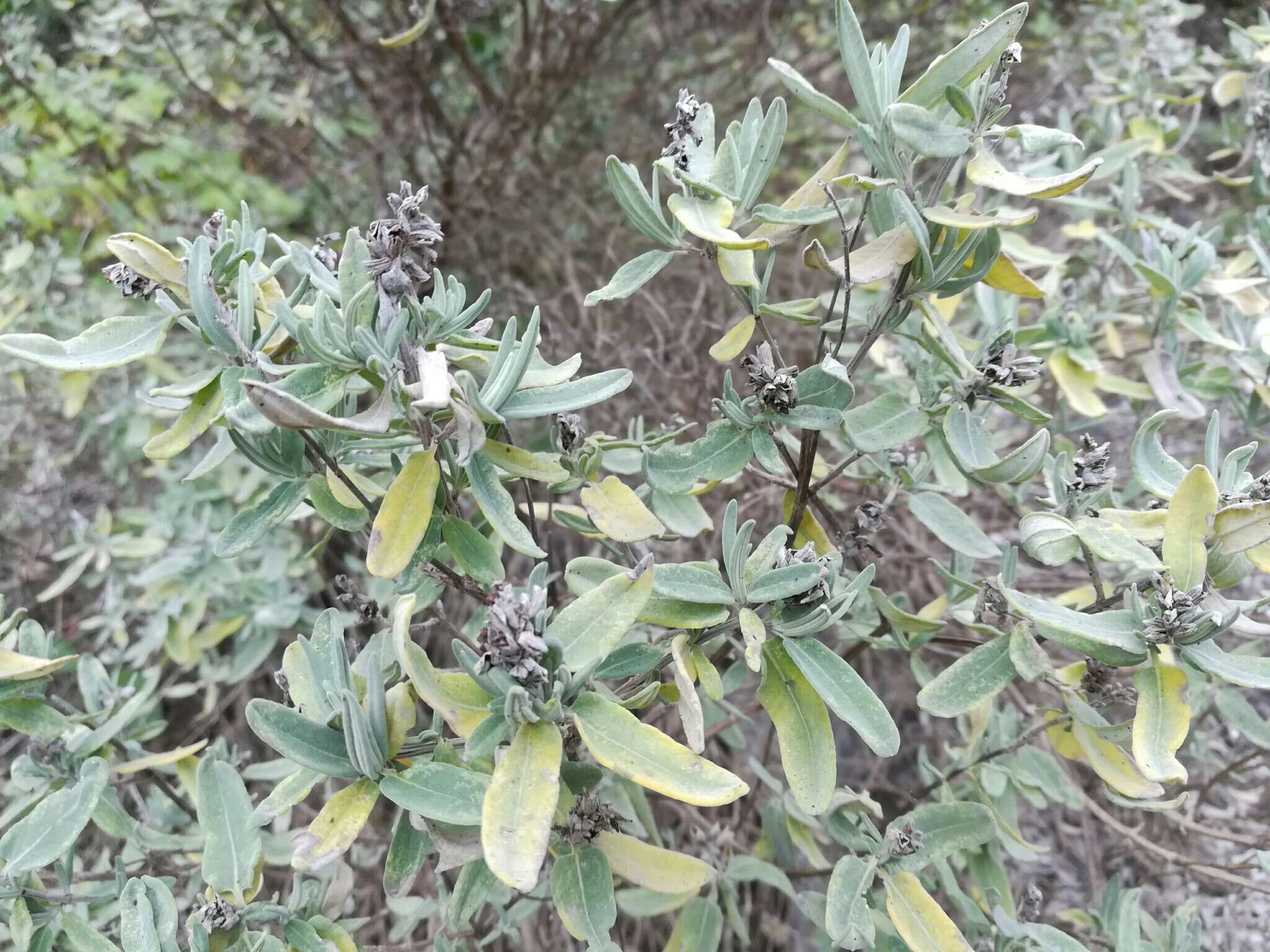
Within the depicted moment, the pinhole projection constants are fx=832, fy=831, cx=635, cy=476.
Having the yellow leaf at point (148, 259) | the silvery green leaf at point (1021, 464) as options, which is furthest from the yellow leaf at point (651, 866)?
the yellow leaf at point (148, 259)

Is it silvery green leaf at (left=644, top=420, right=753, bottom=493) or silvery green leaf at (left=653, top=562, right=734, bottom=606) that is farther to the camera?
silvery green leaf at (left=644, top=420, right=753, bottom=493)

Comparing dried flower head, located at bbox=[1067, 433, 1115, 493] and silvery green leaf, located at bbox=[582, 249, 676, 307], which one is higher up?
silvery green leaf, located at bbox=[582, 249, 676, 307]

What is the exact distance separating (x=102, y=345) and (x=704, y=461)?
27.0 inches

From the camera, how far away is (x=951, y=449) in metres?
1.00

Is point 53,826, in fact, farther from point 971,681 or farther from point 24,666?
point 971,681

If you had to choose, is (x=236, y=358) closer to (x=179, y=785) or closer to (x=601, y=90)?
(x=179, y=785)

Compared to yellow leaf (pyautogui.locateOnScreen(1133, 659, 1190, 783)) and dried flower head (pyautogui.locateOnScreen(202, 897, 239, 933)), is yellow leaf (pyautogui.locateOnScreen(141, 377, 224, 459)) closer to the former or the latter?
dried flower head (pyautogui.locateOnScreen(202, 897, 239, 933))

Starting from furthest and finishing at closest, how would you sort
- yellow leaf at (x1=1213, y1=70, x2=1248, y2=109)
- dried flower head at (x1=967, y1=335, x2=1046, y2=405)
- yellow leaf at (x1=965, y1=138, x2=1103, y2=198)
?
1. yellow leaf at (x1=1213, y1=70, x2=1248, y2=109)
2. dried flower head at (x1=967, y1=335, x2=1046, y2=405)
3. yellow leaf at (x1=965, y1=138, x2=1103, y2=198)

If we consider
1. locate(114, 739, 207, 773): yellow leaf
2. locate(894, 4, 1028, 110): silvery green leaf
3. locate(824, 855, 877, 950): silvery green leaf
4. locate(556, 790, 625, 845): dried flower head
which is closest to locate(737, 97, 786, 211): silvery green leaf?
locate(894, 4, 1028, 110): silvery green leaf

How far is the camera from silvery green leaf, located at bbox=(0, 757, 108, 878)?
1028 millimetres

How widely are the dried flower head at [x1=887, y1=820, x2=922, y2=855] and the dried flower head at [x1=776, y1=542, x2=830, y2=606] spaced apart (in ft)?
1.27

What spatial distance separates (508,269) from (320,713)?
2.24m

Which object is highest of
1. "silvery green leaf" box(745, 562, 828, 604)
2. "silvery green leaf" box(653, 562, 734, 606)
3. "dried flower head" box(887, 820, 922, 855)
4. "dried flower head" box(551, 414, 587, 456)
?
"dried flower head" box(551, 414, 587, 456)

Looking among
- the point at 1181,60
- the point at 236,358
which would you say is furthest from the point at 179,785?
the point at 1181,60
